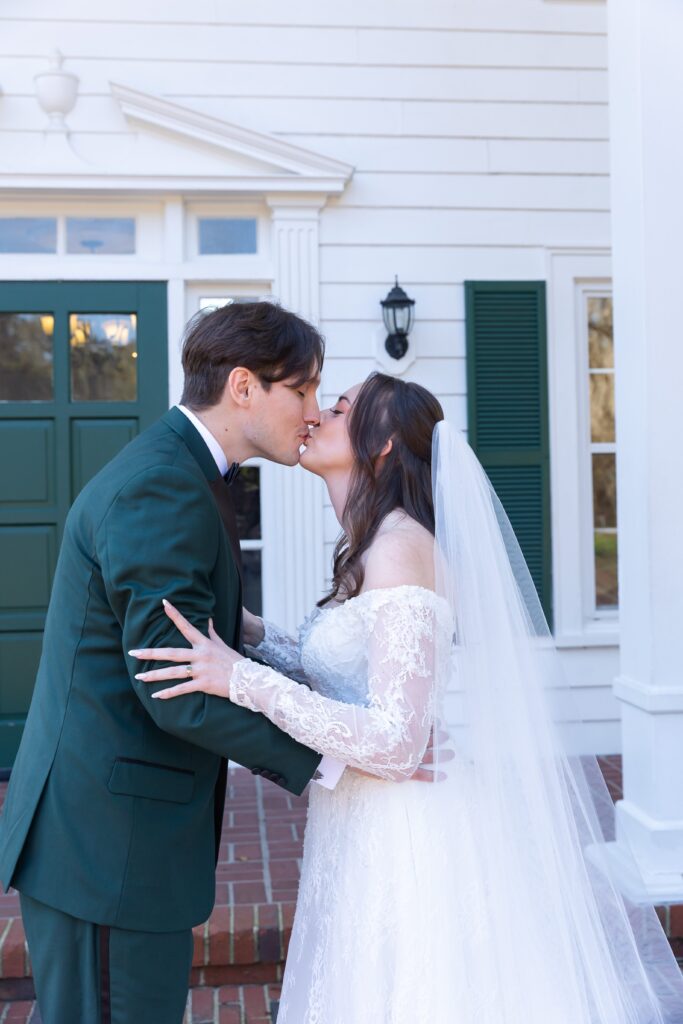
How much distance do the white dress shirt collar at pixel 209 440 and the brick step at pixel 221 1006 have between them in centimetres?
207

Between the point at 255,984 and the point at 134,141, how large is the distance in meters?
4.03

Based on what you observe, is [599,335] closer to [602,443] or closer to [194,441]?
[602,443]

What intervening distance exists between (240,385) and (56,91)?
3.61 m

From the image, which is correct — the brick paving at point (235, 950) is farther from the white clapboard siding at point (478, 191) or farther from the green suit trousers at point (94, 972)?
the white clapboard siding at point (478, 191)

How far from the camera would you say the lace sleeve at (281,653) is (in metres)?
2.59

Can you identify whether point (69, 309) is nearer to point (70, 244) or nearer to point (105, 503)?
point (70, 244)

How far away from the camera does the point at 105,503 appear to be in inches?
74.2

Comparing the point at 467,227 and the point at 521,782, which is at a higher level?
the point at 467,227

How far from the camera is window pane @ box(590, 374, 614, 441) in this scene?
18.4ft

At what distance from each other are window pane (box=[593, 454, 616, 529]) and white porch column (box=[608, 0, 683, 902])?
200 cm

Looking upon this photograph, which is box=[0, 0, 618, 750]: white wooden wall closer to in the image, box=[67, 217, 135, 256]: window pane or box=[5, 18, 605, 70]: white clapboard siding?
box=[5, 18, 605, 70]: white clapboard siding

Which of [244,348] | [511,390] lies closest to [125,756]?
[244,348]

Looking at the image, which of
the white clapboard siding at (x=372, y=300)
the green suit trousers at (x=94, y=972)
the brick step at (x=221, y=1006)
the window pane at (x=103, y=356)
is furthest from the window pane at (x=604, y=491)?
the green suit trousers at (x=94, y=972)

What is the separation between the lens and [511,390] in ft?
17.7
